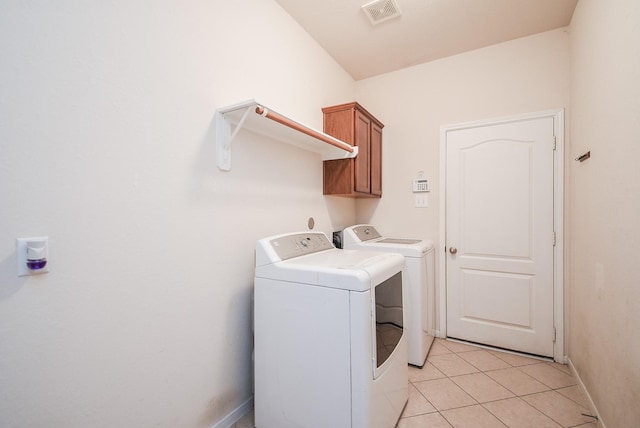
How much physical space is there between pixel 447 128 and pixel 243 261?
221 centimetres

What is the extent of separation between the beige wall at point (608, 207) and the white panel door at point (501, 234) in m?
0.25

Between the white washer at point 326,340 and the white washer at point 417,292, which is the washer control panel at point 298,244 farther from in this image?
the white washer at point 417,292

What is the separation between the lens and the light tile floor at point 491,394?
1.59 meters

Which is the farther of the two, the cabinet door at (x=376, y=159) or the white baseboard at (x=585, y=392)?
the cabinet door at (x=376, y=159)

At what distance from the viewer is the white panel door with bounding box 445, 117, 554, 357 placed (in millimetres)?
2293

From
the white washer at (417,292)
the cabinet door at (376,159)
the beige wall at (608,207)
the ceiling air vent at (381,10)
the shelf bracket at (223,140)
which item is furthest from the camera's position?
the cabinet door at (376,159)

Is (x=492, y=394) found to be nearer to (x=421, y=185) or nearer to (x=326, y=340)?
(x=326, y=340)

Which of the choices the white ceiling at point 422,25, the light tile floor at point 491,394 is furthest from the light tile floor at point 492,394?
the white ceiling at point 422,25

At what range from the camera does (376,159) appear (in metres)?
2.80

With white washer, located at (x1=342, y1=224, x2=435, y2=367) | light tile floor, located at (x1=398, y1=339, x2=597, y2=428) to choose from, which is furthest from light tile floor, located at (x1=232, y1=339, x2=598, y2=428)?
white washer, located at (x1=342, y1=224, x2=435, y2=367)

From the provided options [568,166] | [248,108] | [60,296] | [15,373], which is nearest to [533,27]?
[568,166]

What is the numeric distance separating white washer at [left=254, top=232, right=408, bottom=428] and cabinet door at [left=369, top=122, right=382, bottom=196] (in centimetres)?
126

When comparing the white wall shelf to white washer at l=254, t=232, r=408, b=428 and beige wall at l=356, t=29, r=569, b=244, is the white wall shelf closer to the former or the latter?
white washer at l=254, t=232, r=408, b=428

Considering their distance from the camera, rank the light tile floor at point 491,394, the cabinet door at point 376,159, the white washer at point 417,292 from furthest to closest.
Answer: the cabinet door at point 376,159
the white washer at point 417,292
the light tile floor at point 491,394
